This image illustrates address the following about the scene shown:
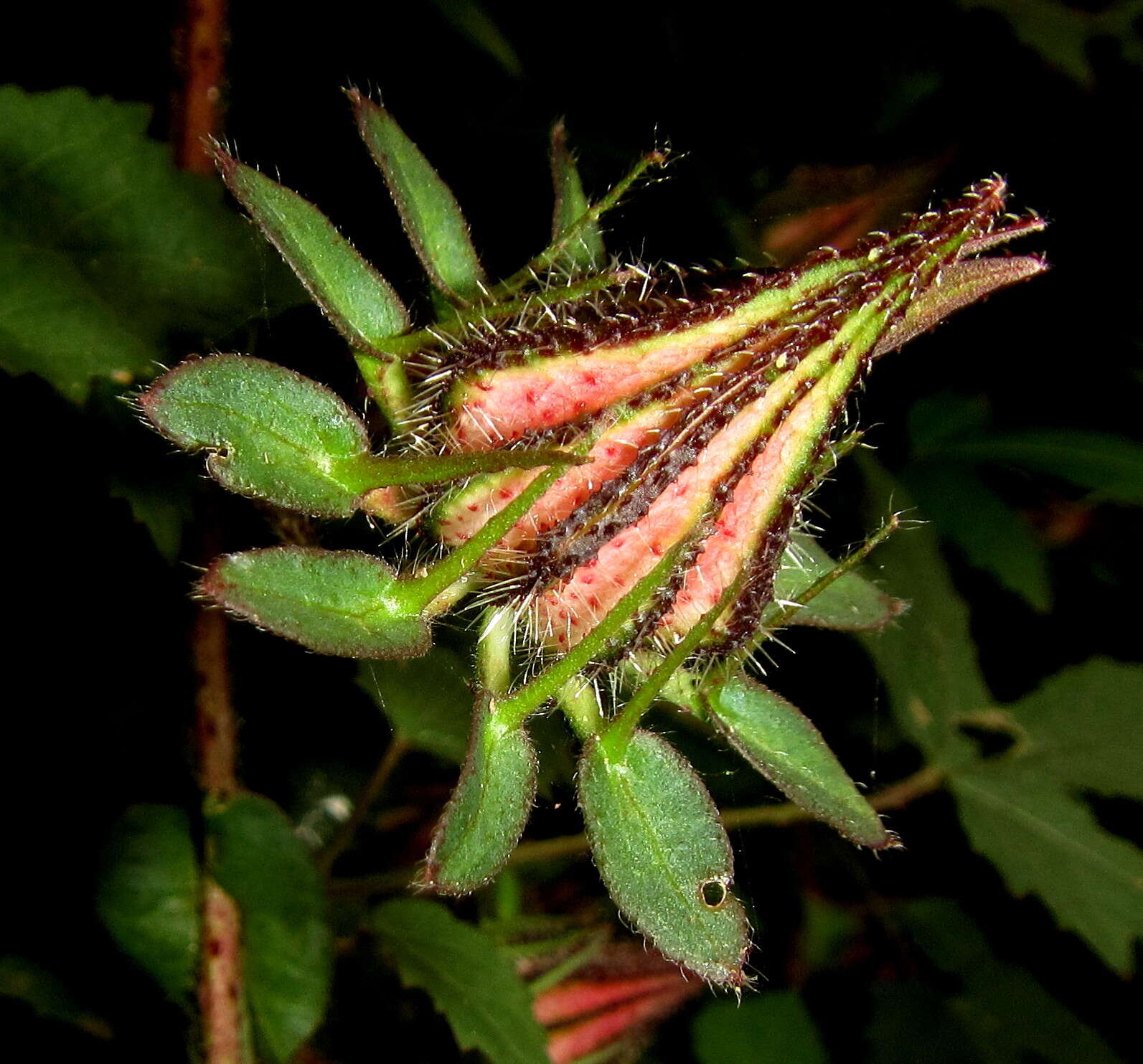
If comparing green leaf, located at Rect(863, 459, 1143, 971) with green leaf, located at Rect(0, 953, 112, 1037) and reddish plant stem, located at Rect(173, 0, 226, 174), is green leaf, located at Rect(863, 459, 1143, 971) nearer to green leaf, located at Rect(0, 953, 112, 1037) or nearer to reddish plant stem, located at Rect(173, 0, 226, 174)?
reddish plant stem, located at Rect(173, 0, 226, 174)

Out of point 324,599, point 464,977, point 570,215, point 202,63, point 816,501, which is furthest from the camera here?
point 816,501

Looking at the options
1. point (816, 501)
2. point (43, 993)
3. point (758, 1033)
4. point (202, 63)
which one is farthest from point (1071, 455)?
point (43, 993)

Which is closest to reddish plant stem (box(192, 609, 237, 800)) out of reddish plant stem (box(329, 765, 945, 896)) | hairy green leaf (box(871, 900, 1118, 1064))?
reddish plant stem (box(329, 765, 945, 896))

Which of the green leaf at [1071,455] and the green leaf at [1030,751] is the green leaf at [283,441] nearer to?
the green leaf at [1030,751]

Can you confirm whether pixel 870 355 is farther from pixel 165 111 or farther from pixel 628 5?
pixel 628 5

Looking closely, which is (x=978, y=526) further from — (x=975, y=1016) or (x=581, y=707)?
(x=581, y=707)
